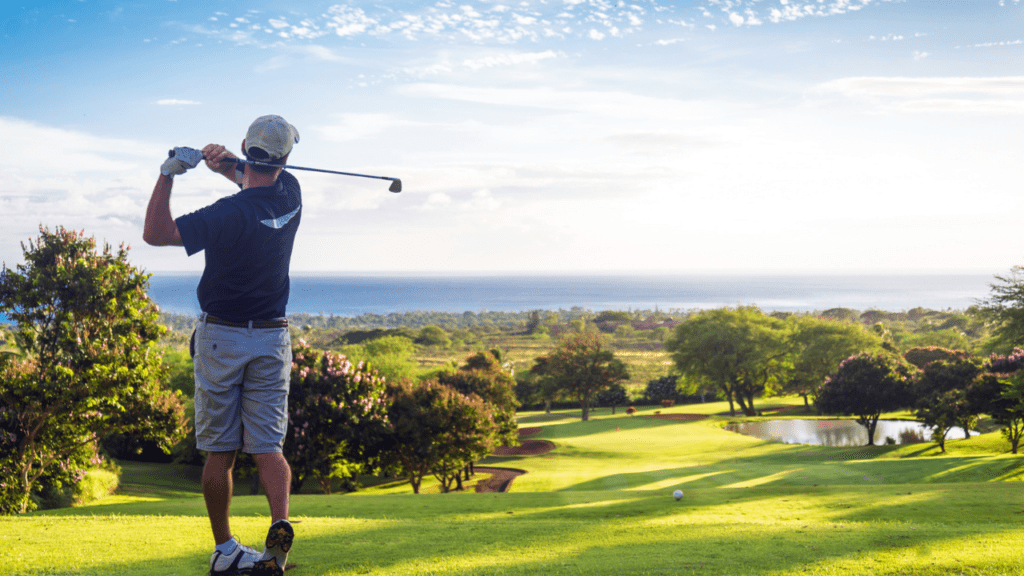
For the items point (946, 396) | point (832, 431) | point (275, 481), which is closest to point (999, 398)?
point (946, 396)

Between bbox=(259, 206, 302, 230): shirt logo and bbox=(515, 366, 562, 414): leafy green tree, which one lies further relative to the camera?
bbox=(515, 366, 562, 414): leafy green tree

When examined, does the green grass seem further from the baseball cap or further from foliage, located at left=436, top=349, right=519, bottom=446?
foliage, located at left=436, top=349, right=519, bottom=446

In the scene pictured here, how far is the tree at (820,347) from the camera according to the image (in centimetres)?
5244

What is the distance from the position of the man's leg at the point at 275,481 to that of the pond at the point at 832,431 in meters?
39.5

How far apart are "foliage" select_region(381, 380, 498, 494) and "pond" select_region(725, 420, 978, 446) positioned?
78.2 ft

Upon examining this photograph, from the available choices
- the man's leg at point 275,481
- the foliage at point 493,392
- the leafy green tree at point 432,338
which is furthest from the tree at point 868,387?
the leafy green tree at point 432,338

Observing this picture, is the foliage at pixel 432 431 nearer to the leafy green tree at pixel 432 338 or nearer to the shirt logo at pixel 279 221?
the shirt logo at pixel 279 221

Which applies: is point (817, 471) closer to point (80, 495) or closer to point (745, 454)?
point (745, 454)

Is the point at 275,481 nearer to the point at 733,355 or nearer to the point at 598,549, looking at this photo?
the point at 598,549

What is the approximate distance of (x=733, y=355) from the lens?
54.5 metres

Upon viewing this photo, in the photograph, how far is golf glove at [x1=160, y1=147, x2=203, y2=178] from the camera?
→ 142 inches

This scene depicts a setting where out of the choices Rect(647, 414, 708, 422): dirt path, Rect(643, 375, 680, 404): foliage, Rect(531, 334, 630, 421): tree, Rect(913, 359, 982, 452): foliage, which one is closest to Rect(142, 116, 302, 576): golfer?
Rect(913, 359, 982, 452): foliage

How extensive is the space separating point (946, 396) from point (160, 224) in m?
32.4

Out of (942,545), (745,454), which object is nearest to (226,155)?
(942,545)
